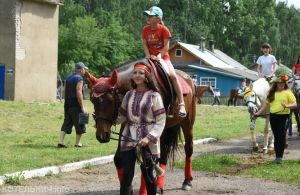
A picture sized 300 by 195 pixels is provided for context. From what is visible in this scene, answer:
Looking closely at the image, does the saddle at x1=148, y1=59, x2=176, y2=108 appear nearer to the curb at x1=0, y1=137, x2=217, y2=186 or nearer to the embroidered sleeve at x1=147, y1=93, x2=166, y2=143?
the embroidered sleeve at x1=147, y1=93, x2=166, y2=143

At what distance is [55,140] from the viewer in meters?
14.3

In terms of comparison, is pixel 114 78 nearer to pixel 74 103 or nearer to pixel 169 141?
pixel 169 141

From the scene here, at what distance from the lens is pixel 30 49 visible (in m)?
30.7

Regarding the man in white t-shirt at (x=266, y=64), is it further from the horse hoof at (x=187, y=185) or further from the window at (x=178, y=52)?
the window at (x=178, y=52)

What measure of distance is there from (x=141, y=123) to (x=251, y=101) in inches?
271

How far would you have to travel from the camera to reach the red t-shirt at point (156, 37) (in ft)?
25.8

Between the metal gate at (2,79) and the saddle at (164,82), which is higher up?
the saddle at (164,82)

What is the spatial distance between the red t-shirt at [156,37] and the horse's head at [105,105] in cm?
124

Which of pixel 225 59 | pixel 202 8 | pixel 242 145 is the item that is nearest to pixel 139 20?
pixel 202 8

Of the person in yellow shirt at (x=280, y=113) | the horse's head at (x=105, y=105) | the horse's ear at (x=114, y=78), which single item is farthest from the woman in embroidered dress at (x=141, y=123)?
the person in yellow shirt at (x=280, y=113)

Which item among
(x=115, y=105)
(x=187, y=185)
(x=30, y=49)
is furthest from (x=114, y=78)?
(x=30, y=49)

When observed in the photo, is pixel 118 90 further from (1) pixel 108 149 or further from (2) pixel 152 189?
(1) pixel 108 149

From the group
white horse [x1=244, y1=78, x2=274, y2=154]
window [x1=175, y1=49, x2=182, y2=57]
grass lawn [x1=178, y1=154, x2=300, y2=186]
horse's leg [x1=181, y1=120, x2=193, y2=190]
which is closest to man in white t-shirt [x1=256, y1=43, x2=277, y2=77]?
white horse [x1=244, y1=78, x2=274, y2=154]

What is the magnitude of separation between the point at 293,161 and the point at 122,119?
594cm
